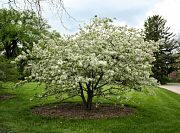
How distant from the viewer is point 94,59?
13625 mm

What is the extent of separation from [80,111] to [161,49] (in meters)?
36.7

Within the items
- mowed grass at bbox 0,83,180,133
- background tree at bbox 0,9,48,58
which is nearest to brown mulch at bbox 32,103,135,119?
mowed grass at bbox 0,83,180,133

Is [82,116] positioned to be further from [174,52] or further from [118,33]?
[174,52]

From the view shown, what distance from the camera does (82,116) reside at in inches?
554

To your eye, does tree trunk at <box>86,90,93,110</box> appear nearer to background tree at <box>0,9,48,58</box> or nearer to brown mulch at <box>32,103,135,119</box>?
brown mulch at <box>32,103,135,119</box>

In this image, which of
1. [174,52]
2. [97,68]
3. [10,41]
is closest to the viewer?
[97,68]

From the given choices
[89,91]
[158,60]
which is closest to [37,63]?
[89,91]

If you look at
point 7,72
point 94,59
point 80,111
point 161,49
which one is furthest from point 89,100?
point 161,49

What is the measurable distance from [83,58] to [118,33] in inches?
90.1

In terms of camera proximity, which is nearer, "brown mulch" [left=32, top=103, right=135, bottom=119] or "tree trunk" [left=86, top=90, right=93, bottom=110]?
"brown mulch" [left=32, top=103, right=135, bottom=119]

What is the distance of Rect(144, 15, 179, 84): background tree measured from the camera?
49.4 meters

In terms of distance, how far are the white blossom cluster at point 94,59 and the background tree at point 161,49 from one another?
111 feet

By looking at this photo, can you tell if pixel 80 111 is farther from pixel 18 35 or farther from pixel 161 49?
pixel 161 49

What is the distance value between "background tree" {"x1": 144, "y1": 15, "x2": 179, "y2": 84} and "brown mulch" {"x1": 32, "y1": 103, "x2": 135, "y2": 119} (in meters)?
33.8
